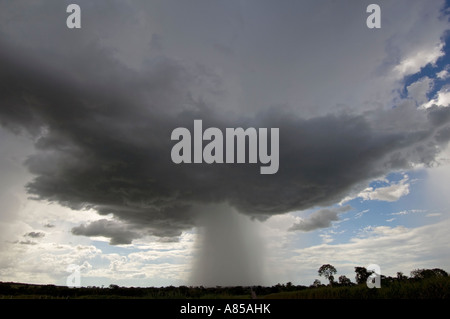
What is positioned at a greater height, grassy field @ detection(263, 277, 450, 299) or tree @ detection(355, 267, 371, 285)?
grassy field @ detection(263, 277, 450, 299)

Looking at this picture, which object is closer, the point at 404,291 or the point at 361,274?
the point at 404,291

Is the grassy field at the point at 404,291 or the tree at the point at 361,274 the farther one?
the tree at the point at 361,274

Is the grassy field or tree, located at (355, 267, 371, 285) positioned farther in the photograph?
tree, located at (355, 267, 371, 285)

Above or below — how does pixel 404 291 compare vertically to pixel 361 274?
above

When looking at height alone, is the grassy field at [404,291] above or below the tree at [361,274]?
above
